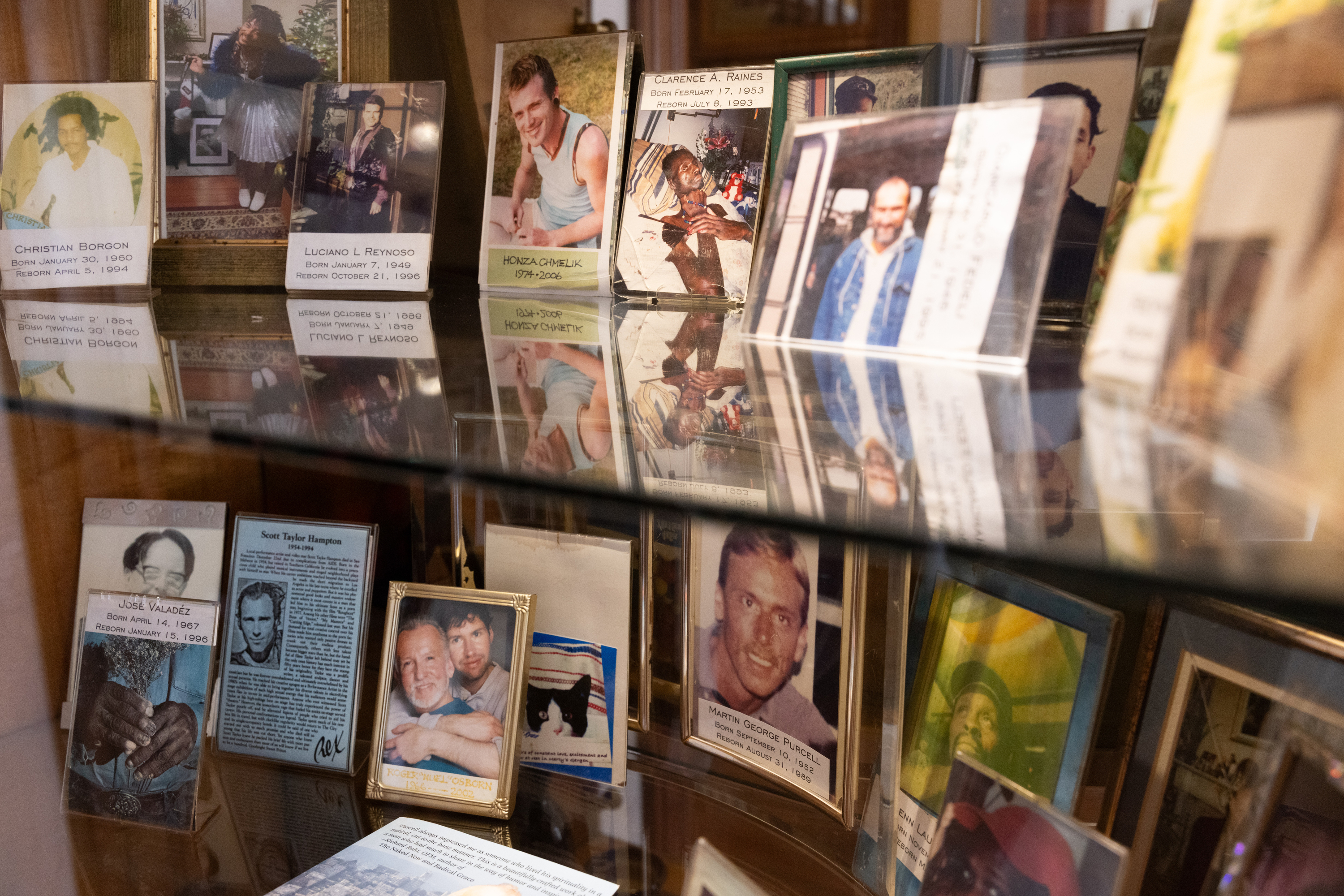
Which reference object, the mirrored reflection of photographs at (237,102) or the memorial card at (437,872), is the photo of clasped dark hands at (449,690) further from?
the mirrored reflection of photographs at (237,102)

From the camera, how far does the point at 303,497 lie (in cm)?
115

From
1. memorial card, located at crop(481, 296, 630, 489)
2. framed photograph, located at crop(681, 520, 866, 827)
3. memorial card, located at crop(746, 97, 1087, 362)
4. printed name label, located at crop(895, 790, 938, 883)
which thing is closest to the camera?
memorial card, located at crop(481, 296, 630, 489)

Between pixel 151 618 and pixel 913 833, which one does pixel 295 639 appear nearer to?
pixel 151 618

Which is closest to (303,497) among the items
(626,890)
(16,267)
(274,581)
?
(274,581)

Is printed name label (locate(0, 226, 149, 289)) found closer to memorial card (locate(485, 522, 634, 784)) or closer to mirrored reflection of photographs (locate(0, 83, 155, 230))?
mirrored reflection of photographs (locate(0, 83, 155, 230))

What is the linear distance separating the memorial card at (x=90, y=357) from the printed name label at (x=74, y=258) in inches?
1.1

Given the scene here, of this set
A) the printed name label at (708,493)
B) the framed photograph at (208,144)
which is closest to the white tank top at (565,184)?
the framed photograph at (208,144)

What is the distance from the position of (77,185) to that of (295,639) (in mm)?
507

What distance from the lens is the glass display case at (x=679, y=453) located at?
432 millimetres

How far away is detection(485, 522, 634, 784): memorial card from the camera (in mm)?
867

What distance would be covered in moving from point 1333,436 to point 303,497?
40.1 inches

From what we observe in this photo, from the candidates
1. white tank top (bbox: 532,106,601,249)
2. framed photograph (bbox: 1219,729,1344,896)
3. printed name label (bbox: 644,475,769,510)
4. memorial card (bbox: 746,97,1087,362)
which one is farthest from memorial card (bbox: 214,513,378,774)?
framed photograph (bbox: 1219,729,1344,896)

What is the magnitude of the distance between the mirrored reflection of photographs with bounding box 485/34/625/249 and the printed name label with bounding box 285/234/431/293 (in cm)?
8

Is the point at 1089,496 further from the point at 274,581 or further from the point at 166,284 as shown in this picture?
the point at 166,284
